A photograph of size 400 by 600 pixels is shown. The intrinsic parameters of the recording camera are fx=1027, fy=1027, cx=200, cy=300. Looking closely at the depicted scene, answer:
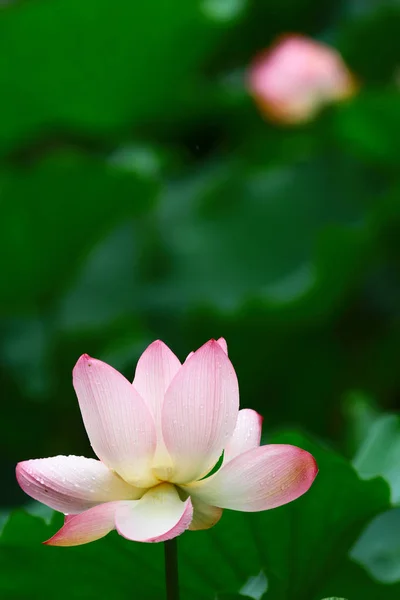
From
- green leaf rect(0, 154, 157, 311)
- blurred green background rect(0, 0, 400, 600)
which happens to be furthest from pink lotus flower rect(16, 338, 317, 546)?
green leaf rect(0, 154, 157, 311)

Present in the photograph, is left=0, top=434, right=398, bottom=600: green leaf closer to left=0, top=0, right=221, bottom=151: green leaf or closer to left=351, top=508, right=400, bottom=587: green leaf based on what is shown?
left=351, top=508, right=400, bottom=587: green leaf

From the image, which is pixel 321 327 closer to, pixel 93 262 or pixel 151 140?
pixel 93 262

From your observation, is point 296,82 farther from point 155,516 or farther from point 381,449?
point 155,516

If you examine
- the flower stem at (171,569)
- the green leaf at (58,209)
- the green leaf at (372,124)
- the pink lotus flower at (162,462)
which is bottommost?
the flower stem at (171,569)

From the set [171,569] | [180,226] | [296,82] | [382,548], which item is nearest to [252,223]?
[180,226]

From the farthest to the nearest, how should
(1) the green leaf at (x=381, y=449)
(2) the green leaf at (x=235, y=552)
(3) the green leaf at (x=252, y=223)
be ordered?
(3) the green leaf at (x=252, y=223) < (1) the green leaf at (x=381, y=449) < (2) the green leaf at (x=235, y=552)

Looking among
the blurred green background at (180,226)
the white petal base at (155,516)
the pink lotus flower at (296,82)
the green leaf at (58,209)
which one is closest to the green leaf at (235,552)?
the white petal base at (155,516)

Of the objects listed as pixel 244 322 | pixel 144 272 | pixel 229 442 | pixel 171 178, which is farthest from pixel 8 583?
pixel 171 178

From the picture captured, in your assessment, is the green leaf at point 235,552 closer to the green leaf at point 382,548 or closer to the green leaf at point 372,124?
the green leaf at point 382,548
